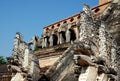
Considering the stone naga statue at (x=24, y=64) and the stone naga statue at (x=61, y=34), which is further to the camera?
the stone naga statue at (x=61, y=34)

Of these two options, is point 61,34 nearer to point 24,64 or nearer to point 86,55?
point 24,64

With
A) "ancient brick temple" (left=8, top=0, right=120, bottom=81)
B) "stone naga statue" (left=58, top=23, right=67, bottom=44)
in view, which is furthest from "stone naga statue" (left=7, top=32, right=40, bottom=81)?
"stone naga statue" (left=58, top=23, right=67, bottom=44)

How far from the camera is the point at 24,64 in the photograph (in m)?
12.7

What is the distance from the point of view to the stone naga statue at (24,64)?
12.3 m

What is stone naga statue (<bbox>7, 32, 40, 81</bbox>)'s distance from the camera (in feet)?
40.5

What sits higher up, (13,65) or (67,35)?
(67,35)

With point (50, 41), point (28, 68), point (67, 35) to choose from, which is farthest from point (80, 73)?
point (50, 41)

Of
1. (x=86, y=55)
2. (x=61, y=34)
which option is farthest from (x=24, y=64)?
(x=61, y=34)

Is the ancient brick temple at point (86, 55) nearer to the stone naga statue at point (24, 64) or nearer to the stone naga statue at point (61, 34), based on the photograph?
the stone naga statue at point (24, 64)

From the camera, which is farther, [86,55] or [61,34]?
[61,34]

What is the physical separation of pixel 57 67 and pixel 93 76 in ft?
14.7

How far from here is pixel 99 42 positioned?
9.06 metres

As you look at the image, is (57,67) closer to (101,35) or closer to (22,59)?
(22,59)

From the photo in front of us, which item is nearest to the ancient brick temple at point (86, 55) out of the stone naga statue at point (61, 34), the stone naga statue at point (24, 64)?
the stone naga statue at point (24, 64)
